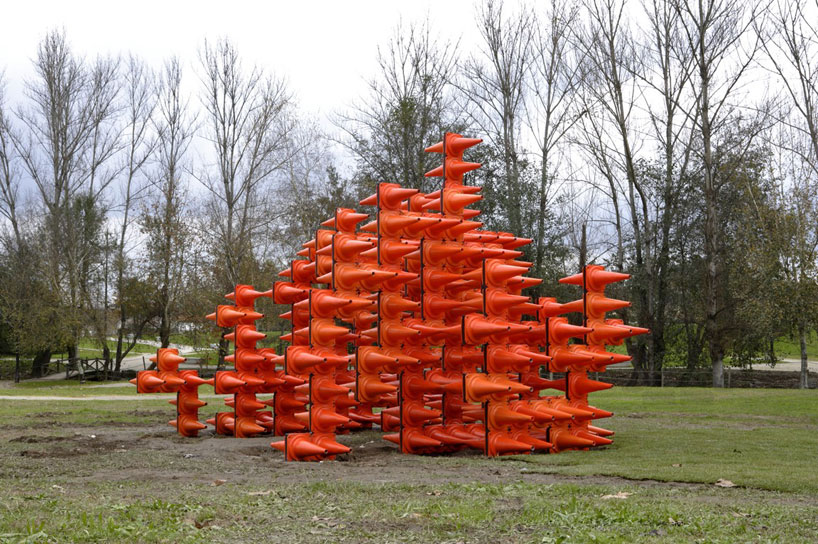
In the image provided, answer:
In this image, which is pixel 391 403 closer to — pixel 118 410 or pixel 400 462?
pixel 400 462

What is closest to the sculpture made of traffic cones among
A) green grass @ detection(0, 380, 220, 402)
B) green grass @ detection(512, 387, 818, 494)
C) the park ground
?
the park ground

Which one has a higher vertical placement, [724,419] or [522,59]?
[522,59]

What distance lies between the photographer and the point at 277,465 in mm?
11578

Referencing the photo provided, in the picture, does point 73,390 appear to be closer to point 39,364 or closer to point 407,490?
point 39,364

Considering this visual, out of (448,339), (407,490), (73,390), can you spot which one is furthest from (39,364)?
(407,490)

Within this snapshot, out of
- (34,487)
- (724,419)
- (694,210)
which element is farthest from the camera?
(694,210)

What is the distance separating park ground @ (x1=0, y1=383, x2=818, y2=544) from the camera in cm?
639

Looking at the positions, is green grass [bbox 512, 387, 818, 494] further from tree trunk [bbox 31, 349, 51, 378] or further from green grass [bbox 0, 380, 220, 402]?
tree trunk [bbox 31, 349, 51, 378]

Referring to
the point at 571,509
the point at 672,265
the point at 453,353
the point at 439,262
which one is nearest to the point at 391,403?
the point at 453,353

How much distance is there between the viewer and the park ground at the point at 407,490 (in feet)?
21.0

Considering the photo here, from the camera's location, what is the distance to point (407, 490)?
28.5 feet

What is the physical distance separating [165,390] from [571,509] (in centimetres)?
1004

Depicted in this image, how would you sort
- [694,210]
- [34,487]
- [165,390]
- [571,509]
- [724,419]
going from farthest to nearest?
[694,210]
[724,419]
[165,390]
[34,487]
[571,509]

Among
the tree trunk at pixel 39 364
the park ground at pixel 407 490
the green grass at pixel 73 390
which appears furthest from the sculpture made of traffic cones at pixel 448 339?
the tree trunk at pixel 39 364
